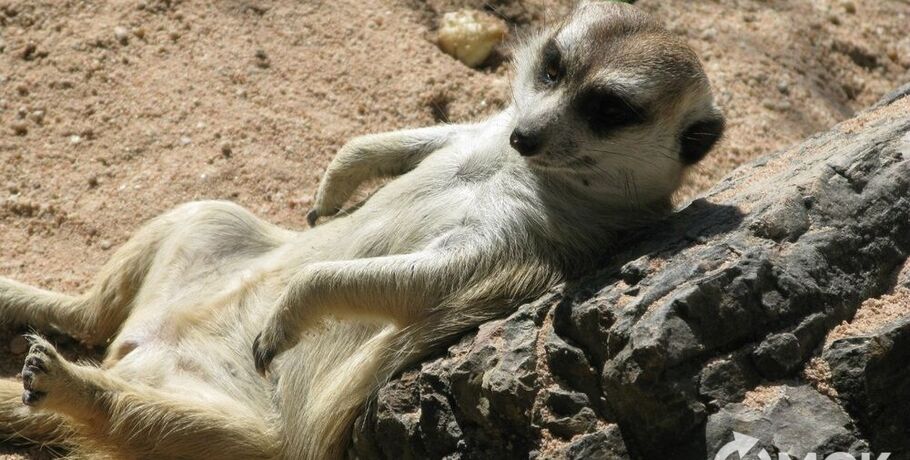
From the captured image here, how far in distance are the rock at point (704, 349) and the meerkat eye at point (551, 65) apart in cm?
70

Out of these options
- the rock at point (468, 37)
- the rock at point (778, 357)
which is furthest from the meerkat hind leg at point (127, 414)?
the rock at point (468, 37)

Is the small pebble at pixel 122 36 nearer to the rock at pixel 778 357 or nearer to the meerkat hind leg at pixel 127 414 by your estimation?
the meerkat hind leg at pixel 127 414

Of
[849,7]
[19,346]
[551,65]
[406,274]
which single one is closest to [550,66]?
[551,65]

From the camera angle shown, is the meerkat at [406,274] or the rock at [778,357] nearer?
the rock at [778,357]

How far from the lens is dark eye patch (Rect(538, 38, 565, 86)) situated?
350cm

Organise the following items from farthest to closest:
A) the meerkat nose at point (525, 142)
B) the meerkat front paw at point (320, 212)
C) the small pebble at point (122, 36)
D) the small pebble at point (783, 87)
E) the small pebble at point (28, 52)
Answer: the small pebble at point (783, 87), the small pebble at point (122, 36), the small pebble at point (28, 52), the meerkat front paw at point (320, 212), the meerkat nose at point (525, 142)

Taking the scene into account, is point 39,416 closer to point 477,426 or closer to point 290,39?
point 477,426

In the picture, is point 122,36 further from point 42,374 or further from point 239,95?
point 42,374

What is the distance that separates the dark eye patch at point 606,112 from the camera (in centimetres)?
336

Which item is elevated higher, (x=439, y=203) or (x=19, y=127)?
A: (x=19, y=127)

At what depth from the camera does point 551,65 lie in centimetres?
355

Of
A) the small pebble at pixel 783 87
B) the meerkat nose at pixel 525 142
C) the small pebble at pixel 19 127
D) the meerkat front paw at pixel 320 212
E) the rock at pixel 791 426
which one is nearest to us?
the rock at pixel 791 426

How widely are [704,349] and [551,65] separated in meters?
1.36

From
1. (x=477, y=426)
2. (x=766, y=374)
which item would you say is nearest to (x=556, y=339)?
(x=477, y=426)
